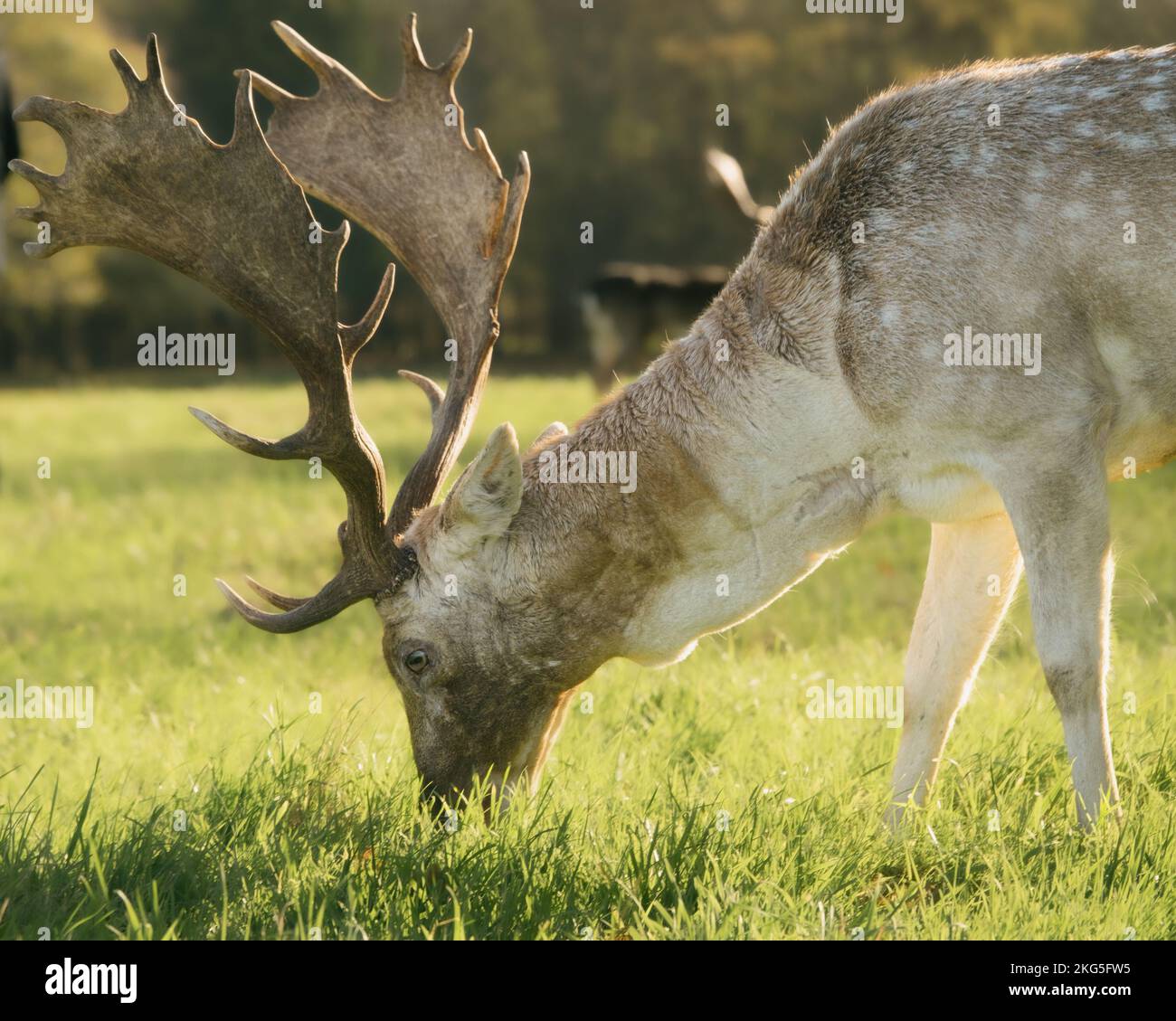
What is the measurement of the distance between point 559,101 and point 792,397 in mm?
39427

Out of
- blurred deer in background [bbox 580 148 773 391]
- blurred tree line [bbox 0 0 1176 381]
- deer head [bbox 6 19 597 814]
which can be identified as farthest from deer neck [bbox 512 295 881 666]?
blurred tree line [bbox 0 0 1176 381]

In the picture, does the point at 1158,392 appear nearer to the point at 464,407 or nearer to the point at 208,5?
the point at 464,407

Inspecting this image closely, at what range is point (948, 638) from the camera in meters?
5.04

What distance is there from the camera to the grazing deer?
4.25m

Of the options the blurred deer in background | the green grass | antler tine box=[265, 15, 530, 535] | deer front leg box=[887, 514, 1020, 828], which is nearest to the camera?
the green grass

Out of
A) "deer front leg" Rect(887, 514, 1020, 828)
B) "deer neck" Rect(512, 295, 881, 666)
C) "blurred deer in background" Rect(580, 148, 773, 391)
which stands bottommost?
"deer front leg" Rect(887, 514, 1020, 828)

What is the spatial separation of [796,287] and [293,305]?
1.61 metres

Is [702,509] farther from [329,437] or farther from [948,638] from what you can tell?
[329,437]

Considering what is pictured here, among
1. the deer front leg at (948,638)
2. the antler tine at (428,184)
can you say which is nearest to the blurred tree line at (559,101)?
the antler tine at (428,184)

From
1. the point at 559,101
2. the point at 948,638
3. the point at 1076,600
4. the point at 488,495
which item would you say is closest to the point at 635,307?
the point at 948,638

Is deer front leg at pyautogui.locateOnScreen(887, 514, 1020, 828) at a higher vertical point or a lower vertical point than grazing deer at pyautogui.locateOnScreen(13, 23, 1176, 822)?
lower

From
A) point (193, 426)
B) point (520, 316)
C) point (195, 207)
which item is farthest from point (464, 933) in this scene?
point (520, 316)

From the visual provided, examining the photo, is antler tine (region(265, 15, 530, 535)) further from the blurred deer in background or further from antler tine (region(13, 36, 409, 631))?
the blurred deer in background

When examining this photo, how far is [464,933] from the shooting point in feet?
12.1
